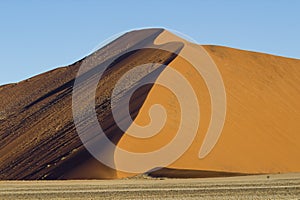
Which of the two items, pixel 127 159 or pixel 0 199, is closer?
pixel 0 199

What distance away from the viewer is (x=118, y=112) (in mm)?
66000

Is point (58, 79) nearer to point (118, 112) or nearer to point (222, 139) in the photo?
point (118, 112)

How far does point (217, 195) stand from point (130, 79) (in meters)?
45.2

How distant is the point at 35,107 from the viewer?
322ft

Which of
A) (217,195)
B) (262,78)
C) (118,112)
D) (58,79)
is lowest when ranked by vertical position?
(217,195)

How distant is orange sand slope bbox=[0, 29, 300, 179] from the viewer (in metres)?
56.1

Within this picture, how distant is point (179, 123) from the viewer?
197 feet

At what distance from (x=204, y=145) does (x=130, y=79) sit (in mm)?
21432

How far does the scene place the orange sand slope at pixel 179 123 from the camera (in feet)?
184

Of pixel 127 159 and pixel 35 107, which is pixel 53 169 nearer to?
pixel 127 159

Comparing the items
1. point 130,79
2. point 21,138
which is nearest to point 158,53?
point 130,79

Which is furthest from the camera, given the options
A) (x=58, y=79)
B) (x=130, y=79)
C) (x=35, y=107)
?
(x=58, y=79)

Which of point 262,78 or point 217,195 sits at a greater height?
point 262,78

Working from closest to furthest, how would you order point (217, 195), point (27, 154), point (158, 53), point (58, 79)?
point (217, 195), point (27, 154), point (158, 53), point (58, 79)
